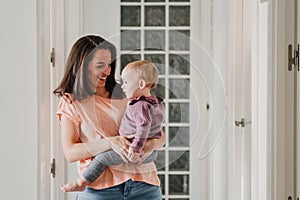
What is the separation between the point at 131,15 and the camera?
3.96 m

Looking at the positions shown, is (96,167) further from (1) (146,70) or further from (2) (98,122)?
(1) (146,70)

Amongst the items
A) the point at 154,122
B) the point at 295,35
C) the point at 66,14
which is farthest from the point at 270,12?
the point at 66,14

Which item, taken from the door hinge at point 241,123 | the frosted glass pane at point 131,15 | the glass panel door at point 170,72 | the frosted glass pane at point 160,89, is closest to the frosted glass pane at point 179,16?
the frosted glass pane at point 131,15

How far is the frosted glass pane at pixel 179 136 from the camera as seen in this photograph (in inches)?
111

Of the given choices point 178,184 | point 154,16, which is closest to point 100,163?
point 178,184

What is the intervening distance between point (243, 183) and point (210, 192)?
57 cm

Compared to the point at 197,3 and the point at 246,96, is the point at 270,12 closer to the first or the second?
the point at 246,96

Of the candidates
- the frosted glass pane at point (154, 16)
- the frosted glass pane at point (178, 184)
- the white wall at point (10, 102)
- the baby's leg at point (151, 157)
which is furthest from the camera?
the frosted glass pane at point (154, 16)

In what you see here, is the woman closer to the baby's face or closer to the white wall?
the baby's face

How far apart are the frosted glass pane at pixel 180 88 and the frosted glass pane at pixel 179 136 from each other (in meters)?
0.14

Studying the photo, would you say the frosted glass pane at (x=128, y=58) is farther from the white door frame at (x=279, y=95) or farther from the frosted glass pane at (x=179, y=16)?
the frosted glass pane at (x=179, y=16)

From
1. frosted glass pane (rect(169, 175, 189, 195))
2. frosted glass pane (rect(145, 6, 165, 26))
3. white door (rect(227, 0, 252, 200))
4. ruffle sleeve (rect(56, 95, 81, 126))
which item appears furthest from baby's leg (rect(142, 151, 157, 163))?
frosted glass pane (rect(145, 6, 165, 26))

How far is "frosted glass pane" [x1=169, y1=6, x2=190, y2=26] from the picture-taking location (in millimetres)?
3943

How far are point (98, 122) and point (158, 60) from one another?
35 cm
